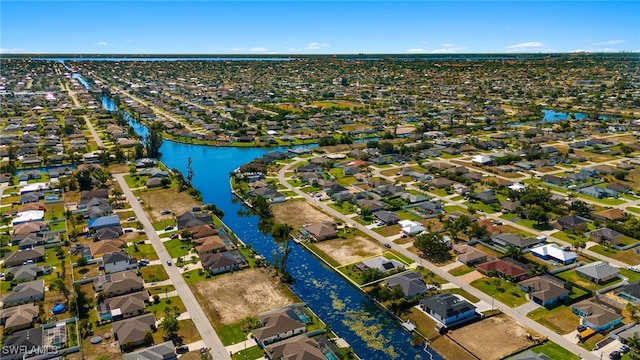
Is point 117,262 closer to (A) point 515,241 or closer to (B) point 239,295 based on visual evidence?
(B) point 239,295

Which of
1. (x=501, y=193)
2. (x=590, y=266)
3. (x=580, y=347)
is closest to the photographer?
(x=580, y=347)

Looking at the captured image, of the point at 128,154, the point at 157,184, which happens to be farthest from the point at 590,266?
the point at 128,154

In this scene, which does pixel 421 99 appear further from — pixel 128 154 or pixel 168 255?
pixel 168 255

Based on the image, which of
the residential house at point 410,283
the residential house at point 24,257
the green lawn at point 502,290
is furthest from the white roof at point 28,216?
the green lawn at point 502,290

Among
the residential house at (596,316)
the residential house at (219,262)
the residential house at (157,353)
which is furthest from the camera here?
the residential house at (219,262)

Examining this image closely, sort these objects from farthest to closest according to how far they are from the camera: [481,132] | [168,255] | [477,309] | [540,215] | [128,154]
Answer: [481,132], [128,154], [540,215], [168,255], [477,309]

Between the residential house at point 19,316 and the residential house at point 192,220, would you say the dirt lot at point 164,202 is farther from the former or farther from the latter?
the residential house at point 19,316
